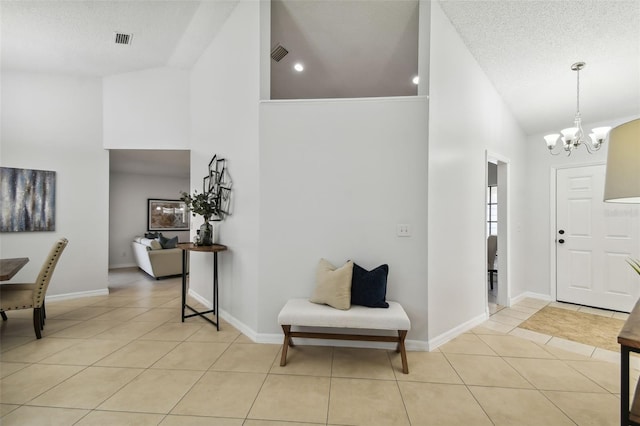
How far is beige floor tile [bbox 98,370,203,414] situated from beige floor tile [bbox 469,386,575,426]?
80.7 inches

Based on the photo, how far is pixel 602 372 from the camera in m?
2.23

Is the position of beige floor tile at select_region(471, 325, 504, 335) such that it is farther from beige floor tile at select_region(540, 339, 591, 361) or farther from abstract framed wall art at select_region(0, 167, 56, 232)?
abstract framed wall art at select_region(0, 167, 56, 232)

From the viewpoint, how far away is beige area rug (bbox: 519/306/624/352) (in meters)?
2.86

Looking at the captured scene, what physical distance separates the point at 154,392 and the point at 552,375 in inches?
118

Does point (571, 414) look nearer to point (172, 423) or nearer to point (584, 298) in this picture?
point (172, 423)

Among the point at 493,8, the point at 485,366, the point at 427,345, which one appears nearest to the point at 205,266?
the point at 427,345

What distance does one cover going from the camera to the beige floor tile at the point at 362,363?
7.09 feet

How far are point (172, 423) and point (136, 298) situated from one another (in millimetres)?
3193

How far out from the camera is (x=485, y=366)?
2.30 meters

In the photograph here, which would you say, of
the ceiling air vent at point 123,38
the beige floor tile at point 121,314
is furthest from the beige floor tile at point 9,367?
the ceiling air vent at point 123,38

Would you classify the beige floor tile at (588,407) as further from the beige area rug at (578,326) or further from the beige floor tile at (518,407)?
the beige area rug at (578,326)

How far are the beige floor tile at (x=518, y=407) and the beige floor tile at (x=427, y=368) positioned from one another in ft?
0.63

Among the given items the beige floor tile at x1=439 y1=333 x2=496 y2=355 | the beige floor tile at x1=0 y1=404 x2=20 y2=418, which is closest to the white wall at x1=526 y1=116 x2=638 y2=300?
the beige floor tile at x1=439 y1=333 x2=496 y2=355

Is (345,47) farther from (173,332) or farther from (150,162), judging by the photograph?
(150,162)
